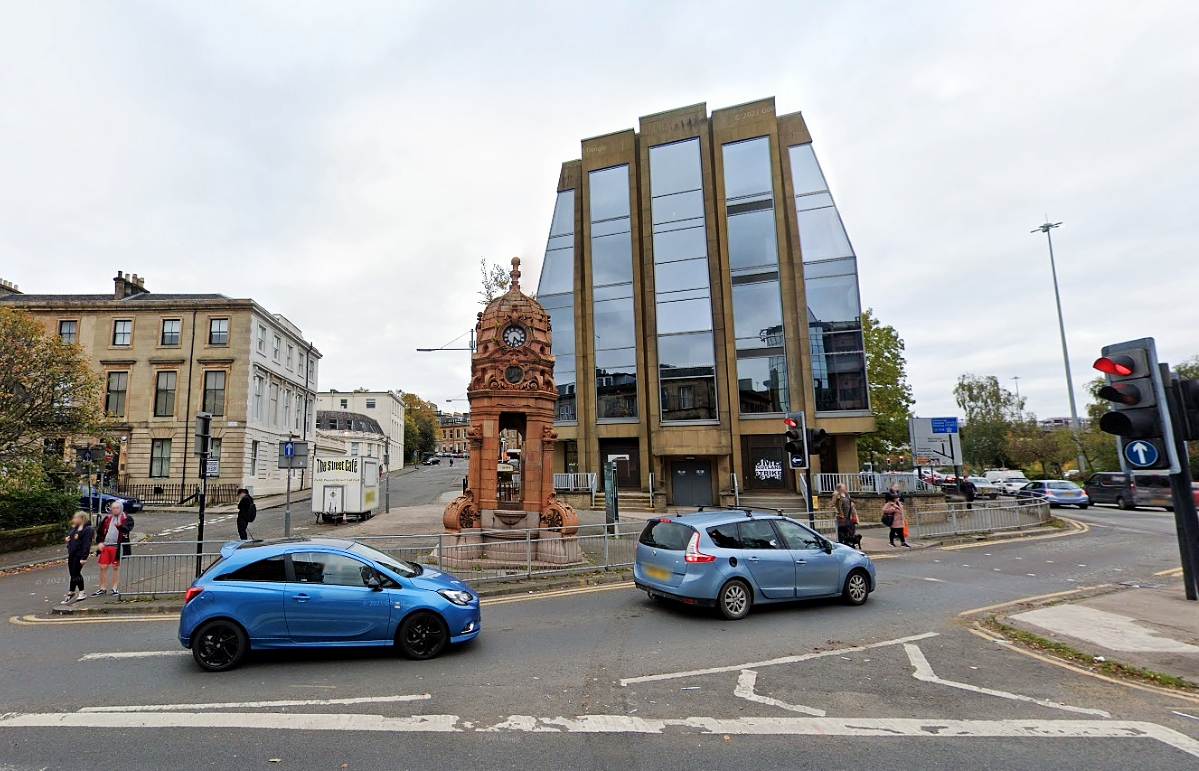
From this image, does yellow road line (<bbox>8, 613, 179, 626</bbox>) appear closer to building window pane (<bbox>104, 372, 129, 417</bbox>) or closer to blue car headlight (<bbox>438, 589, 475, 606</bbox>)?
blue car headlight (<bbox>438, 589, 475, 606</bbox>)

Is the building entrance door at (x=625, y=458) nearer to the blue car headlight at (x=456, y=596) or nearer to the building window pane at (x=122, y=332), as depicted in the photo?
the blue car headlight at (x=456, y=596)

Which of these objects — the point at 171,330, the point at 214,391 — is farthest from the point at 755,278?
the point at 171,330

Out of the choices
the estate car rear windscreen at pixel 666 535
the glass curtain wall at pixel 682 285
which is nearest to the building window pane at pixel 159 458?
the glass curtain wall at pixel 682 285

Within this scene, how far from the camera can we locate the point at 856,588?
922cm

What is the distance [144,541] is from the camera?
17453mm

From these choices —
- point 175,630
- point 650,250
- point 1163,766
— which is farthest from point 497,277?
point 1163,766

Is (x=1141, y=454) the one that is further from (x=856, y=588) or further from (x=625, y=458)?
(x=625, y=458)

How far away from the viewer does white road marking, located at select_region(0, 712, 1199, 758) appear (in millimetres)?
4574

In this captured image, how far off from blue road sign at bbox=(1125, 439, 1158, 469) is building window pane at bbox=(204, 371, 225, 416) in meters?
38.6

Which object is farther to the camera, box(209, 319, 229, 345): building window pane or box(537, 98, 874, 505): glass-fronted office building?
box(209, 319, 229, 345): building window pane

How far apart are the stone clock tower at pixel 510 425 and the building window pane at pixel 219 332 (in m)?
26.8

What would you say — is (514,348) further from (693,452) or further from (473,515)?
(693,452)

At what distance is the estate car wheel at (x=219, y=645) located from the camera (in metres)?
6.29

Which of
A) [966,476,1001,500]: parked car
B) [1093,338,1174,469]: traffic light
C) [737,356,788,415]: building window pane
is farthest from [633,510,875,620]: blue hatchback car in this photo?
[966,476,1001,500]: parked car
